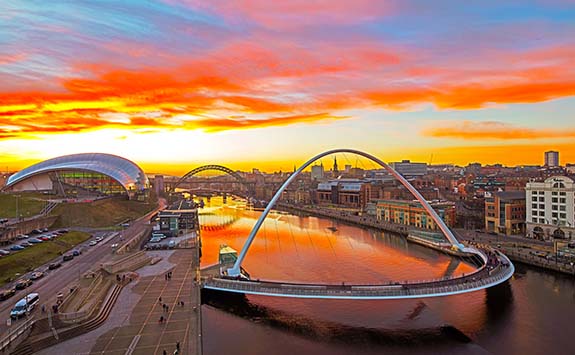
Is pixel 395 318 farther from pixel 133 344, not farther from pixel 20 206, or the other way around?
pixel 20 206

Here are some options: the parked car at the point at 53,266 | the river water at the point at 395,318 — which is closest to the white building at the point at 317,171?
the river water at the point at 395,318

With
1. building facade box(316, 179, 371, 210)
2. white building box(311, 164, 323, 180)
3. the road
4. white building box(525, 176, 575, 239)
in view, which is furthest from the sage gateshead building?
white building box(311, 164, 323, 180)

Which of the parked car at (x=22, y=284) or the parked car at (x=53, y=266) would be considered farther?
the parked car at (x=53, y=266)

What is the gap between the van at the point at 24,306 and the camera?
15.8 m

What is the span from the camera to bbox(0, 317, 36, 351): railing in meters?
13.2

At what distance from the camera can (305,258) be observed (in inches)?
1218

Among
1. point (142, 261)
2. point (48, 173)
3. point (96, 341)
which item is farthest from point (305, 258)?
point (48, 173)

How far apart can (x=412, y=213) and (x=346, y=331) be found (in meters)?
30.3

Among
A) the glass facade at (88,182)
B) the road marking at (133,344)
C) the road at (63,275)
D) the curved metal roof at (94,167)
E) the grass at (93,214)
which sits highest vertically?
the curved metal roof at (94,167)

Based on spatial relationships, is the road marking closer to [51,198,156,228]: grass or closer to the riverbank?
the riverbank

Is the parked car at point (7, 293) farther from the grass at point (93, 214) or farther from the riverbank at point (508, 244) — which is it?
the riverbank at point (508, 244)

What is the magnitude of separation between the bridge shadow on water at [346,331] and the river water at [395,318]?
4cm

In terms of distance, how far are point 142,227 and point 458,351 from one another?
34.0 meters

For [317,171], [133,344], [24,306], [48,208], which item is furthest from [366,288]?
[317,171]
